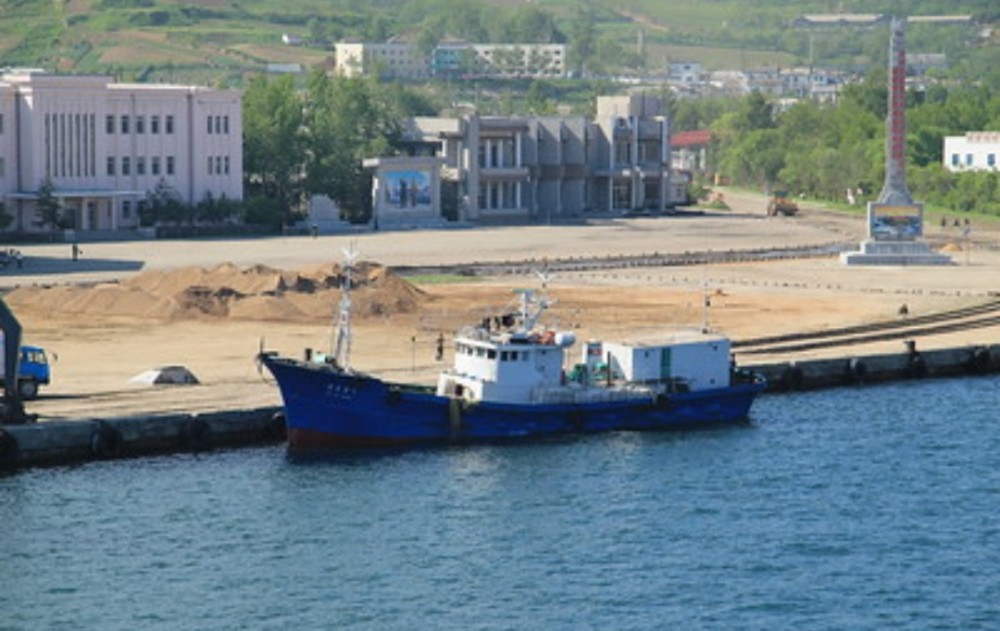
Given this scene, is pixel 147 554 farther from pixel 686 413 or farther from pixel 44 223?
pixel 44 223

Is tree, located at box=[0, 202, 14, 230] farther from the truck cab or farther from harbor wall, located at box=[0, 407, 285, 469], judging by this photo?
harbor wall, located at box=[0, 407, 285, 469]

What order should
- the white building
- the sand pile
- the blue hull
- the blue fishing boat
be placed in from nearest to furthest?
the blue hull < the blue fishing boat < the sand pile < the white building

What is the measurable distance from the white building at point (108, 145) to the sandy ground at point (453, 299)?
26.1ft

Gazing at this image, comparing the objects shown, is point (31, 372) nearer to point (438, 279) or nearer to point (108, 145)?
point (438, 279)

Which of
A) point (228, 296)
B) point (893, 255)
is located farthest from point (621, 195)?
point (228, 296)

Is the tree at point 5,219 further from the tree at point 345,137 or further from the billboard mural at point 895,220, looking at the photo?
the billboard mural at point 895,220

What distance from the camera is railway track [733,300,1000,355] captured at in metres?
99.1

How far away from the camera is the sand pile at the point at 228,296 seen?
342 ft

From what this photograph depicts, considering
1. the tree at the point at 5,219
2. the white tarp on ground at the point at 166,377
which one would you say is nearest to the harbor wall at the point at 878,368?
the white tarp on ground at the point at 166,377

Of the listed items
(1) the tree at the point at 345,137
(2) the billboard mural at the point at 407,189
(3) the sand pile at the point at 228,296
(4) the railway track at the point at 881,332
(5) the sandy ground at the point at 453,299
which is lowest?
(4) the railway track at the point at 881,332

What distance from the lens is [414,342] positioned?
96625 mm

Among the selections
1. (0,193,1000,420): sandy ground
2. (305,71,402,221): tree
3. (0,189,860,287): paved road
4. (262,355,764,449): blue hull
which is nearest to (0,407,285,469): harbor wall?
(262,355,764,449): blue hull

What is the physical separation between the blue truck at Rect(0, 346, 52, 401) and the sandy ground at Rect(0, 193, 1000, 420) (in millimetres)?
521

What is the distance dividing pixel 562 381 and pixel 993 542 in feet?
61.1
